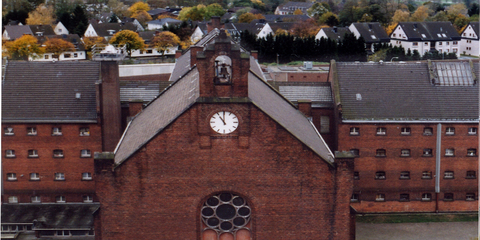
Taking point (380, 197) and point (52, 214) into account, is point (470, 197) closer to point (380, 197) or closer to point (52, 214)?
point (380, 197)

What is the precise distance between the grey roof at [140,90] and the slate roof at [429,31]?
89813mm

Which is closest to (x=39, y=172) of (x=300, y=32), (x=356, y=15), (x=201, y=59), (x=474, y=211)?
(x=201, y=59)

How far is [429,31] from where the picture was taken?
128m

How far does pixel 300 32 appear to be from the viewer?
458 ft

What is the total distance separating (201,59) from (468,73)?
91.4 ft

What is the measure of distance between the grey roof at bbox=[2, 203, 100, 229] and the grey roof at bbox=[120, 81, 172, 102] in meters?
8.83

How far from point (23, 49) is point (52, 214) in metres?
70.8

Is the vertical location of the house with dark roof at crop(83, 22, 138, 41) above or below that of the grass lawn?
above

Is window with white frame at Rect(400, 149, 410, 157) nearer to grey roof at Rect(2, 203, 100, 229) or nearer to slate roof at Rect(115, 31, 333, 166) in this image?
slate roof at Rect(115, 31, 333, 166)

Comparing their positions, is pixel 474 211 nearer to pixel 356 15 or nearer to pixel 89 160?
pixel 89 160

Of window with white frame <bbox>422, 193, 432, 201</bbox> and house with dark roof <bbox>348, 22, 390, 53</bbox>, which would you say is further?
house with dark roof <bbox>348, 22, 390, 53</bbox>

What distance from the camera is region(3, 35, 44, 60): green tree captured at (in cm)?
10525

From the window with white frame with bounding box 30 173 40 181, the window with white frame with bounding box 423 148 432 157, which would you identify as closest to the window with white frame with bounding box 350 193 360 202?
the window with white frame with bounding box 423 148 432 157

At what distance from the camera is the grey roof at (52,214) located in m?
39.4
